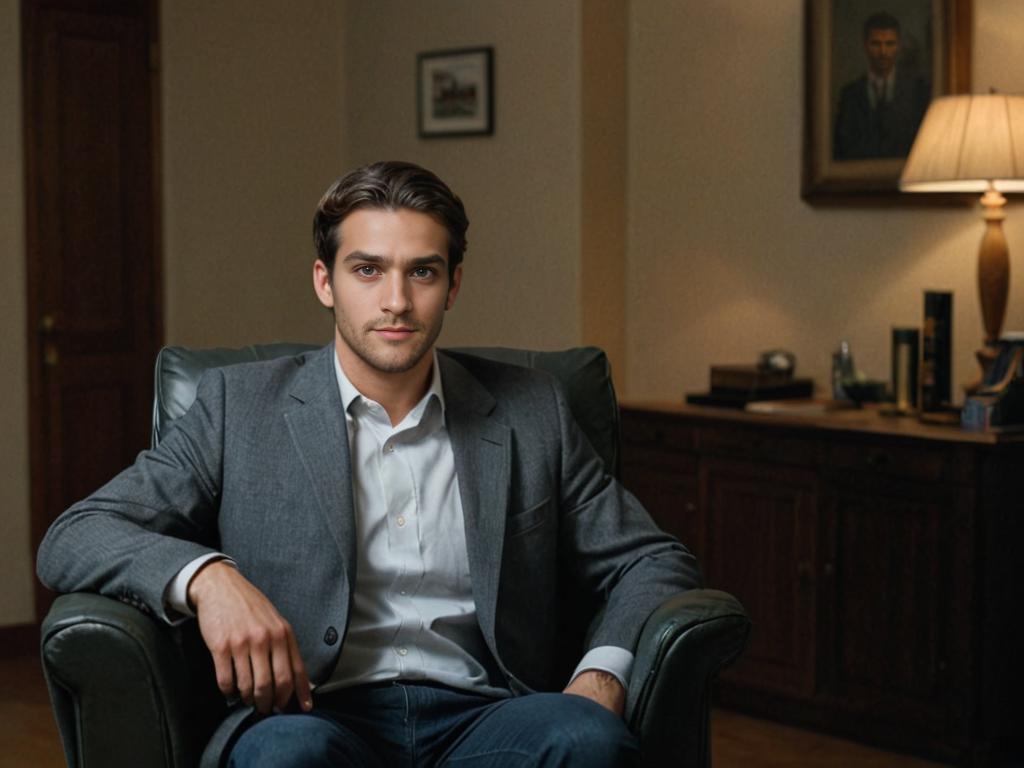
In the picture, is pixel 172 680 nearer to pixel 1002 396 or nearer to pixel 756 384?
pixel 1002 396

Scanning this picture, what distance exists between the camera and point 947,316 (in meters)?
3.67

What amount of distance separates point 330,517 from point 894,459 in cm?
187

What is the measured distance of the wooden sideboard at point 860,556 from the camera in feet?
11.4

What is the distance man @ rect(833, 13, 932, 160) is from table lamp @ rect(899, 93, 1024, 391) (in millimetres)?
417

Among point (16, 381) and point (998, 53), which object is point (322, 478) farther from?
point (16, 381)

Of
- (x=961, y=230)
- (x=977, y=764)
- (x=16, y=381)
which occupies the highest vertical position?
(x=961, y=230)

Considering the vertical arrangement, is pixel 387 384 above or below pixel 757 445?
above

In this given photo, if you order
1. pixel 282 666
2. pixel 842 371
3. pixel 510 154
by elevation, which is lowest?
pixel 282 666

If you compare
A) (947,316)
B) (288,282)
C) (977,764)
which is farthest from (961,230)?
(288,282)

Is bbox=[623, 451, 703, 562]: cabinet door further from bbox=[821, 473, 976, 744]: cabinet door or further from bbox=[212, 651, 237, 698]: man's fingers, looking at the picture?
bbox=[212, 651, 237, 698]: man's fingers

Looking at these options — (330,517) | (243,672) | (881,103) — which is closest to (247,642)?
(243,672)

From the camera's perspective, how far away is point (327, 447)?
218cm

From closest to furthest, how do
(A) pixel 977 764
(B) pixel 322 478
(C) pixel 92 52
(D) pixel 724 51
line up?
(B) pixel 322 478 < (A) pixel 977 764 < (D) pixel 724 51 < (C) pixel 92 52

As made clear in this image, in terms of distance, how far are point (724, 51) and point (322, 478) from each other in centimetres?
273
